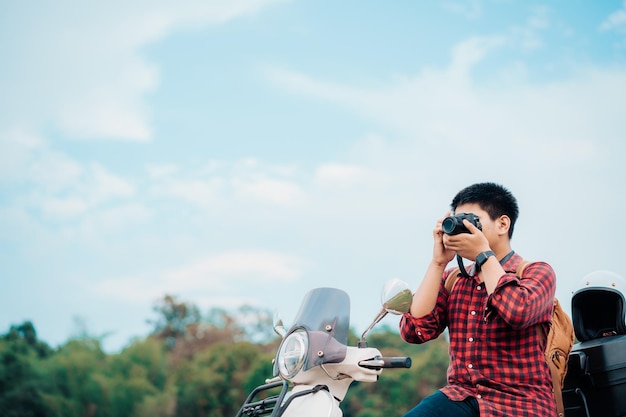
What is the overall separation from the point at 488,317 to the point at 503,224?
0.38m

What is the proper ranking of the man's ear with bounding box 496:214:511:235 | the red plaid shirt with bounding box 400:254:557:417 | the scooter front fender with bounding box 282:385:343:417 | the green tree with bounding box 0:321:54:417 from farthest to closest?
the green tree with bounding box 0:321:54:417, the man's ear with bounding box 496:214:511:235, the red plaid shirt with bounding box 400:254:557:417, the scooter front fender with bounding box 282:385:343:417

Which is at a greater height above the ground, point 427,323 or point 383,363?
point 427,323

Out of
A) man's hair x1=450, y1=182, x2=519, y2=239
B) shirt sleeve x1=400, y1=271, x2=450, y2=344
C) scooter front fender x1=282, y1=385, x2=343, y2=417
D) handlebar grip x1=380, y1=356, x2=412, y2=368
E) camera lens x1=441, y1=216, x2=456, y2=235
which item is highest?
man's hair x1=450, y1=182, x2=519, y2=239

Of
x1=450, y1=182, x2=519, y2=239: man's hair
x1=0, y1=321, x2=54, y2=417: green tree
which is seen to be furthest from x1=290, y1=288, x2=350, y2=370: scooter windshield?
x1=0, y1=321, x2=54, y2=417: green tree

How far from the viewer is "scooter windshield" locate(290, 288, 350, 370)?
236 cm

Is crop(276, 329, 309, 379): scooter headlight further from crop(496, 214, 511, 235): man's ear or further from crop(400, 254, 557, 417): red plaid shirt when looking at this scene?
crop(496, 214, 511, 235): man's ear

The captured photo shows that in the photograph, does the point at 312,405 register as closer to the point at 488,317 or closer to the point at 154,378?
the point at 488,317

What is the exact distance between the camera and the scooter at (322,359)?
232 centimetres

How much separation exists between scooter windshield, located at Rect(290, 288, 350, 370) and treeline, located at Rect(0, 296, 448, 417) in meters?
19.9

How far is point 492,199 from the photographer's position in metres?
2.67

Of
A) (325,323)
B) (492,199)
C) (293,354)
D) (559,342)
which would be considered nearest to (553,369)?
(559,342)

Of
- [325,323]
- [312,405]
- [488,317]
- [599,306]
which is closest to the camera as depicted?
Answer: [312,405]

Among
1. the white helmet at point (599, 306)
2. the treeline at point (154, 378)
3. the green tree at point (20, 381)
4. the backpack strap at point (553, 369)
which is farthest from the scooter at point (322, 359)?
the green tree at point (20, 381)

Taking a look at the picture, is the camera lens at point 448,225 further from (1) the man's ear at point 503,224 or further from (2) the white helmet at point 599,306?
(2) the white helmet at point 599,306
